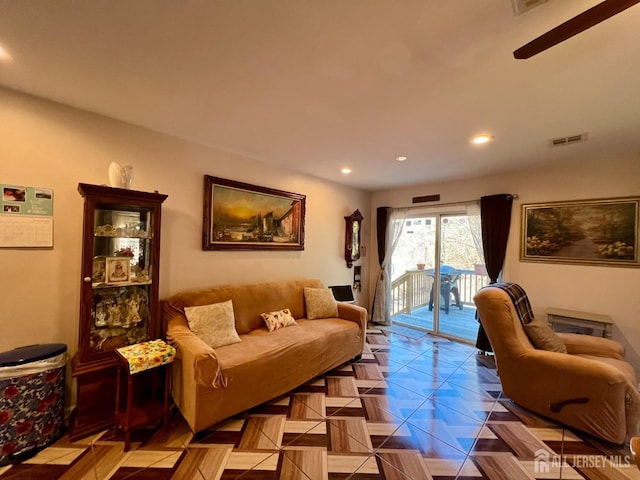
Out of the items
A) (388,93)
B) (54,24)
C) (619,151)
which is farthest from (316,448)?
(619,151)

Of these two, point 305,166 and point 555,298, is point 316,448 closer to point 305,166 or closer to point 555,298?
point 305,166

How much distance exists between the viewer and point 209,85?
1.70 meters

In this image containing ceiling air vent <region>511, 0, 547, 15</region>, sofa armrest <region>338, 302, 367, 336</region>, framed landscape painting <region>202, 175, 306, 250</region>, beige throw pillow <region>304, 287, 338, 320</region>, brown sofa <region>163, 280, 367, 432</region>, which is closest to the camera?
ceiling air vent <region>511, 0, 547, 15</region>

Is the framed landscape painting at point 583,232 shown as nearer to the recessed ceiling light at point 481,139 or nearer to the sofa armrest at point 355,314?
the recessed ceiling light at point 481,139

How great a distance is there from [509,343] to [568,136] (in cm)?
198

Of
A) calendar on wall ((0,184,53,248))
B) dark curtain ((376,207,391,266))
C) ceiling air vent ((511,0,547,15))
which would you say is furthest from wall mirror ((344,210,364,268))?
calendar on wall ((0,184,53,248))

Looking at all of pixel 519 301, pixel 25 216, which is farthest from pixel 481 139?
pixel 25 216

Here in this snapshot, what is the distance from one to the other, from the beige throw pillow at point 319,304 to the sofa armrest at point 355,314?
0.28 ft

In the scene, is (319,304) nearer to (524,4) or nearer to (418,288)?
(418,288)

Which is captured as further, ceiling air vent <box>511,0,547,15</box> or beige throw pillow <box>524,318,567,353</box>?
beige throw pillow <box>524,318,567,353</box>

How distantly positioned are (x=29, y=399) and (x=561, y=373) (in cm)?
384

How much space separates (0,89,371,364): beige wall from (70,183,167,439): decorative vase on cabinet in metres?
0.23

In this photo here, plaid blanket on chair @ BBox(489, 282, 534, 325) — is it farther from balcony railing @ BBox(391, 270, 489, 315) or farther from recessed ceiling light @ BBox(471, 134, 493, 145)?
recessed ceiling light @ BBox(471, 134, 493, 145)

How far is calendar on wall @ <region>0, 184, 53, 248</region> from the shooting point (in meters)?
1.79
